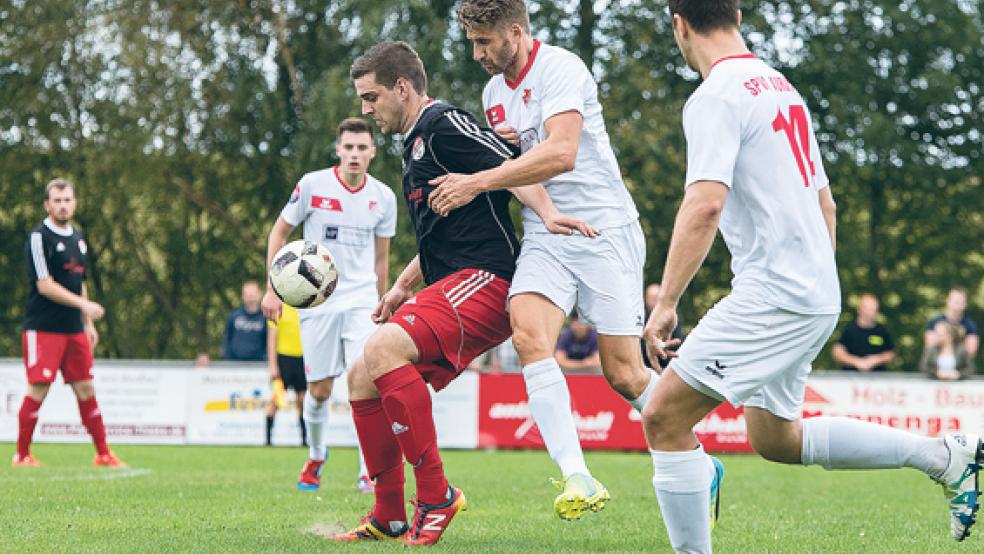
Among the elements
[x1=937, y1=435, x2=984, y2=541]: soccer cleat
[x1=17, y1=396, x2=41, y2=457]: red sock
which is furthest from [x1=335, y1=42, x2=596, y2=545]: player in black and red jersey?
[x1=17, y1=396, x2=41, y2=457]: red sock

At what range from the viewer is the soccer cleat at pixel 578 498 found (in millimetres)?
5539

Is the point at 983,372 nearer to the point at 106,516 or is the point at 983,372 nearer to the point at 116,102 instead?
the point at 116,102

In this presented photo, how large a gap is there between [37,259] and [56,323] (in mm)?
589

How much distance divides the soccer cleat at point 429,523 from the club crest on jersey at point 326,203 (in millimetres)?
3802

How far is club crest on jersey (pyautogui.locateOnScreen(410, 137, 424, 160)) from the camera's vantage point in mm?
6336

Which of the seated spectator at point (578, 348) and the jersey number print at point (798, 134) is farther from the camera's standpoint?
the seated spectator at point (578, 348)

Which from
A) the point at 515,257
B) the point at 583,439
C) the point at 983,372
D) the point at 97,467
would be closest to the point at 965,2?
the point at 983,372

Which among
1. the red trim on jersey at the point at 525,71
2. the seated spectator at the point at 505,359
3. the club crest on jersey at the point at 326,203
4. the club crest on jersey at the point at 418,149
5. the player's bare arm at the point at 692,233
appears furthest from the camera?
the seated spectator at the point at 505,359

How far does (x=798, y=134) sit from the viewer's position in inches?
191

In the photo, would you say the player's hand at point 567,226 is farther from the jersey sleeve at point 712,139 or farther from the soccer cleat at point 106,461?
the soccer cleat at point 106,461

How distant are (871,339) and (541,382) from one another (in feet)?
41.5

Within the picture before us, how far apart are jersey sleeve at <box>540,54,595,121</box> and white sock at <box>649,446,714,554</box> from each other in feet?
6.66

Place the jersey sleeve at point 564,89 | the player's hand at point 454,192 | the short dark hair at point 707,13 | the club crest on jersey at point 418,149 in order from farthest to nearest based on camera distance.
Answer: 1. the club crest on jersey at point 418,149
2. the jersey sleeve at point 564,89
3. the player's hand at point 454,192
4. the short dark hair at point 707,13

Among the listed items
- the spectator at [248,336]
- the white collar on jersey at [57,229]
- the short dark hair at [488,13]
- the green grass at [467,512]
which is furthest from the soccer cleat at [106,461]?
the short dark hair at [488,13]
